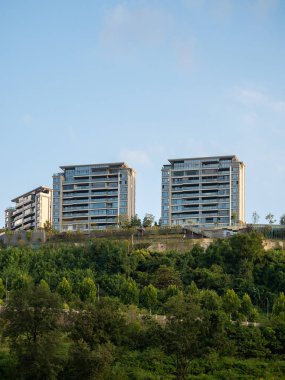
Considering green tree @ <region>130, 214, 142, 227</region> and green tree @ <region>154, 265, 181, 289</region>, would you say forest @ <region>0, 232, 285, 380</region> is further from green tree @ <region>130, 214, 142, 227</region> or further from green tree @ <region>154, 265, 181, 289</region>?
green tree @ <region>130, 214, 142, 227</region>

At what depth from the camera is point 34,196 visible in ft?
383

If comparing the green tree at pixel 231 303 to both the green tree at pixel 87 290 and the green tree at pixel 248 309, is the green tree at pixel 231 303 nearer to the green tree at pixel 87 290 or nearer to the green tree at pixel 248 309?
the green tree at pixel 248 309

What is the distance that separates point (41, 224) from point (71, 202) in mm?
5846

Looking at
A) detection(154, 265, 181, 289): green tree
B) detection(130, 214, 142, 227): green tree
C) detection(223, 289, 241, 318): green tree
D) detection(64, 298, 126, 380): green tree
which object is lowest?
detection(64, 298, 126, 380): green tree

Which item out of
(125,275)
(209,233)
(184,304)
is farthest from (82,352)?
(209,233)

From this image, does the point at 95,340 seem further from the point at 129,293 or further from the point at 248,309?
the point at 129,293

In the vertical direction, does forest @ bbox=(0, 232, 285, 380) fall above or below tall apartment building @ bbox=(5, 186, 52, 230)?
below

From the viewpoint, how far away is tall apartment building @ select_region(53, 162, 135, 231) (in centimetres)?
10988

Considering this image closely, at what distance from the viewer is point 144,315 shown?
50.8 meters

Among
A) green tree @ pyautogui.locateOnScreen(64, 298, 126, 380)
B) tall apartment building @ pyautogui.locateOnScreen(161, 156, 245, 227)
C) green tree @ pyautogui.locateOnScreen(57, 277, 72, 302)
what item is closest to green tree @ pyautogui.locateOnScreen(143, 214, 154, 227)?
tall apartment building @ pyautogui.locateOnScreen(161, 156, 245, 227)

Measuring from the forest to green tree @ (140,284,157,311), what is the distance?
76 millimetres

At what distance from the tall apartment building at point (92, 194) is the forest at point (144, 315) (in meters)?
40.1

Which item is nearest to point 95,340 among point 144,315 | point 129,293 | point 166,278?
point 144,315

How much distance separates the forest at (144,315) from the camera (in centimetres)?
4159
